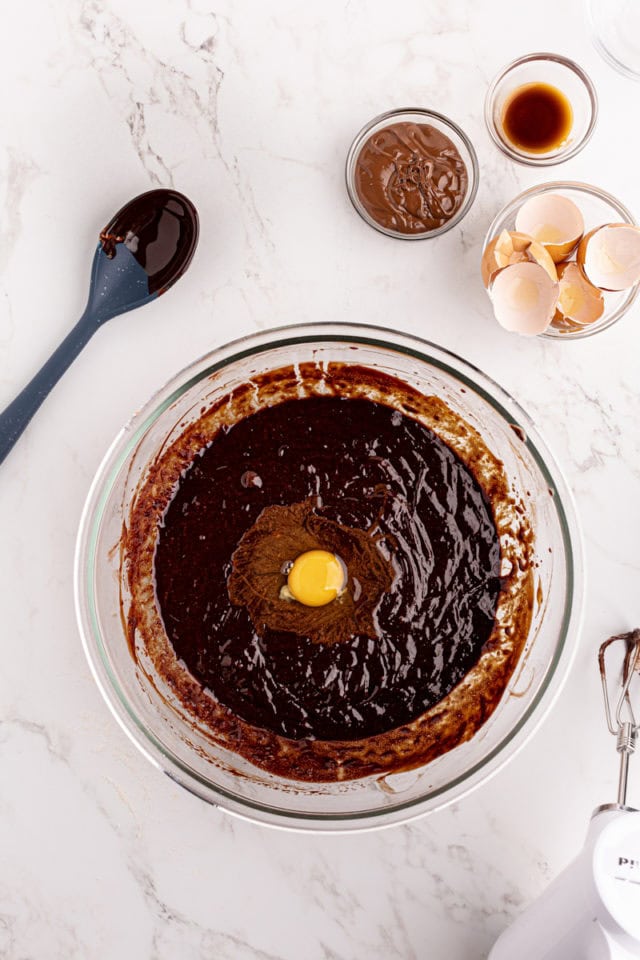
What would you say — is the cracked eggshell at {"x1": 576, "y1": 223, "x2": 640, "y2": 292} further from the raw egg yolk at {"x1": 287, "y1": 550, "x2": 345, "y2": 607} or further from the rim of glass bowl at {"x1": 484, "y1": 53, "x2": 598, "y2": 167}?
the raw egg yolk at {"x1": 287, "y1": 550, "x2": 345, "y2": 607}

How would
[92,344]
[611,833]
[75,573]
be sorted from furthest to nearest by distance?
[92,344], [75,573], [611,833]

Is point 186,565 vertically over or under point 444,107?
under

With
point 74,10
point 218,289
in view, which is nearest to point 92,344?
point 218,289

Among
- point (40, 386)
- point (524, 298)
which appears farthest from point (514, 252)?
point (40, 386)

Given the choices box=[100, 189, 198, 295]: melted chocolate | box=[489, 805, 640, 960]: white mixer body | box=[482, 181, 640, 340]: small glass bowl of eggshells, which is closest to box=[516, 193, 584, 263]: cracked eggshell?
box=[482, 181, 640, 340]: small glass bowl of eggshells

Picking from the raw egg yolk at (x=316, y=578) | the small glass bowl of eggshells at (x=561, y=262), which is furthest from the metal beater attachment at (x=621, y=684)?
the small glass bowl of eggshells at (x=561, y=262)

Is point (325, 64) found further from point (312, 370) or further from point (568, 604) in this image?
point (568, 604)

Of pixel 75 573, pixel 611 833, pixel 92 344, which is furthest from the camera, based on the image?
pixel 92 344
